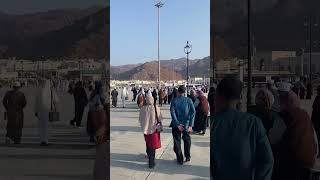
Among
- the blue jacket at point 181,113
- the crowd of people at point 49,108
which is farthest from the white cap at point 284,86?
the blue jacket at point 181,113

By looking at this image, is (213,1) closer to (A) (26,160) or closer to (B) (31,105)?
(B) (31,105)

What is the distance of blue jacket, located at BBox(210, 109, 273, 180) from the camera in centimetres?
338

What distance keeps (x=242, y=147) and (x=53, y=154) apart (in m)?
2.76

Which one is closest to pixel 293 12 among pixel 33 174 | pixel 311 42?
pixel 311 42

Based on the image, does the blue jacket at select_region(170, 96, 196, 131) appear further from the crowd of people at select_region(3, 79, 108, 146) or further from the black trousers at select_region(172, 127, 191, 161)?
the crowd of people at select_region(3, 79, 108, 146)

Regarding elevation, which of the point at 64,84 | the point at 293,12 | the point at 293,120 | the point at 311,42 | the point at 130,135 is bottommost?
the point at 130,135

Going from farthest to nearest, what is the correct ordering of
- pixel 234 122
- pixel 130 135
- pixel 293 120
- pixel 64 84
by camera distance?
pixel 130 135, pixel 64 84, pixel 293 120, pixel 234 122

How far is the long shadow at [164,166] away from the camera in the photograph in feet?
26.1

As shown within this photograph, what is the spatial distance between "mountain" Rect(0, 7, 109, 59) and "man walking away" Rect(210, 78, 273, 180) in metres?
2.19

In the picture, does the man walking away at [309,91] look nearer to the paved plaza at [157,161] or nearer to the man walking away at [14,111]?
the paved plaza at [157,161]

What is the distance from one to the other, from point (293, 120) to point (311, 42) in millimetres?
1142

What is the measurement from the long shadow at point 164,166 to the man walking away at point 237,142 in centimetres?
408

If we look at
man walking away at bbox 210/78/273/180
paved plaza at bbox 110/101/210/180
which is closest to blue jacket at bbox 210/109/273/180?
man walking away at bbox 210/78/273/180

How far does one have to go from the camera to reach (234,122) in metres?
3.40
